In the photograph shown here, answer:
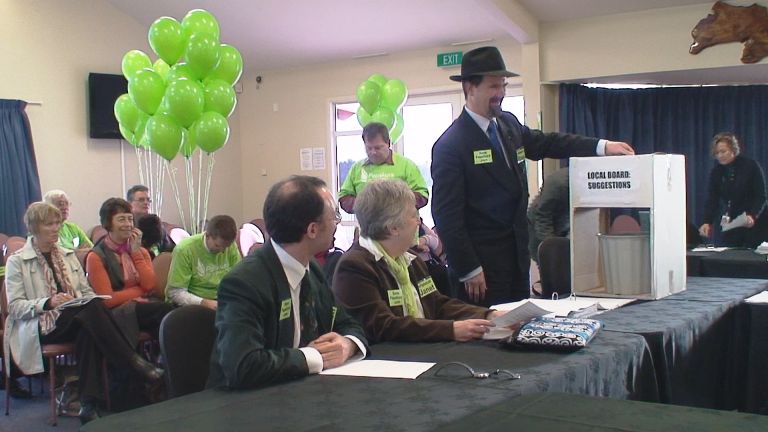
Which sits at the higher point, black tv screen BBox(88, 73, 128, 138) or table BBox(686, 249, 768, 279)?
black tv screen BBox(88, 73, 128, 138)

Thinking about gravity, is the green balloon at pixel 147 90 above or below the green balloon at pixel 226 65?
below

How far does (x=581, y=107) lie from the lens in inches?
272

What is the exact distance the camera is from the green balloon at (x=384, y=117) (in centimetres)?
645

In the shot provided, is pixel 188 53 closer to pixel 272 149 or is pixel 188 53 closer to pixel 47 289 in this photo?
pixel 47 289

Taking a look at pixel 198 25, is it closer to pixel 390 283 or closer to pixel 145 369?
pixel 145 369

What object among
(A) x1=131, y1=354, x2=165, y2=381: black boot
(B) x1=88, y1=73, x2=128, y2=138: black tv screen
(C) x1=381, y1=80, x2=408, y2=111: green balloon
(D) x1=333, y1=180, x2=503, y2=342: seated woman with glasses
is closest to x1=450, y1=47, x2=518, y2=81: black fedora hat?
(D) x1=333, y1=180, x2=503, y2=342: seated woman with glasses

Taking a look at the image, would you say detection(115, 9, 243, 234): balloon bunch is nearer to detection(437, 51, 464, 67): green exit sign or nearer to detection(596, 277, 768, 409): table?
detection(437, 51, 464, 67): green exit sign

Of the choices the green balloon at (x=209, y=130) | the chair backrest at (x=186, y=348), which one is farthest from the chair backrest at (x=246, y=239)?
the chair backrest at (x=186, y=348)

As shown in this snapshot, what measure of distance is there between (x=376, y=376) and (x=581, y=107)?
5.79 m

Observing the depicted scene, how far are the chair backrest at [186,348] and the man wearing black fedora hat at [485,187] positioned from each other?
916 millimetres

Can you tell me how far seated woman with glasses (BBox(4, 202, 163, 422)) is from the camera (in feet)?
12.5

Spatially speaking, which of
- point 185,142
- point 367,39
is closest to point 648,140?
point 367,39

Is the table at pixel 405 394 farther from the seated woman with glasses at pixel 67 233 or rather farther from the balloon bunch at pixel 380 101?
the balloon bunch at pixel 380 101

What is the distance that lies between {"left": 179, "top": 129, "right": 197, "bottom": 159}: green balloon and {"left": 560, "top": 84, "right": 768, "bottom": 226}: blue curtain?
3278 mm
